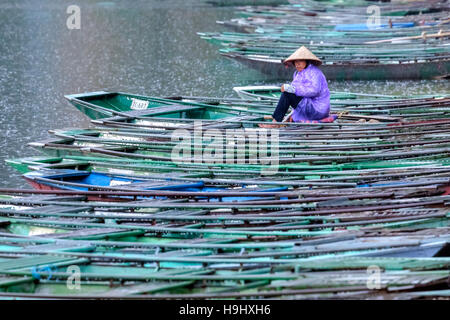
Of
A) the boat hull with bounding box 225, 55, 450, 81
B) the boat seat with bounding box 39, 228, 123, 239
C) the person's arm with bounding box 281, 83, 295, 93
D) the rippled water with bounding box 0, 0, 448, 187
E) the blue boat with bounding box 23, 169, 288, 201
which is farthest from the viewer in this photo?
the boat hull with bounding box 225, 55, 450, 81

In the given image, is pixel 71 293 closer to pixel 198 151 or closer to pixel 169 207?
pixel 169 207

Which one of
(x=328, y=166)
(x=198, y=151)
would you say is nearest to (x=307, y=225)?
(x=328, y=166)

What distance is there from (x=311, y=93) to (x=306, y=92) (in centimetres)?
6

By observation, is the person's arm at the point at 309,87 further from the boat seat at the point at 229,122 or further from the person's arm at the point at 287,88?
the boat seat at the point at 229,122

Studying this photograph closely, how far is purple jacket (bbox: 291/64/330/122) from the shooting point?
10.1 m

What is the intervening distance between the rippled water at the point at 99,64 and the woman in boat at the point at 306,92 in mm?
3591

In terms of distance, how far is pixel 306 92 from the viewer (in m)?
10.1

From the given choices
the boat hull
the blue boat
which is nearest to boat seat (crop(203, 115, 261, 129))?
the blue boat

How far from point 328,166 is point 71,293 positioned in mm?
3400

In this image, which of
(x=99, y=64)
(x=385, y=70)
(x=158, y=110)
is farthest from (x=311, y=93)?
(x=99, y=64)

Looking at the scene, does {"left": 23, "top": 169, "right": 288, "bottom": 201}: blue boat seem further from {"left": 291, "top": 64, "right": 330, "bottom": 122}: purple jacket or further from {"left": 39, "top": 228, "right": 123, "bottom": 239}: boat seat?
{"left": 291, "top": 64, "right": 330, "bottom": 122}: purple jacket

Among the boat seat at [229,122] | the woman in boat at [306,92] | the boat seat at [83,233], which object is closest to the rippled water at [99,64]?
the boat seat at [229,122]

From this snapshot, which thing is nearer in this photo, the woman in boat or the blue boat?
the blue boat

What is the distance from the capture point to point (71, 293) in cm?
614
